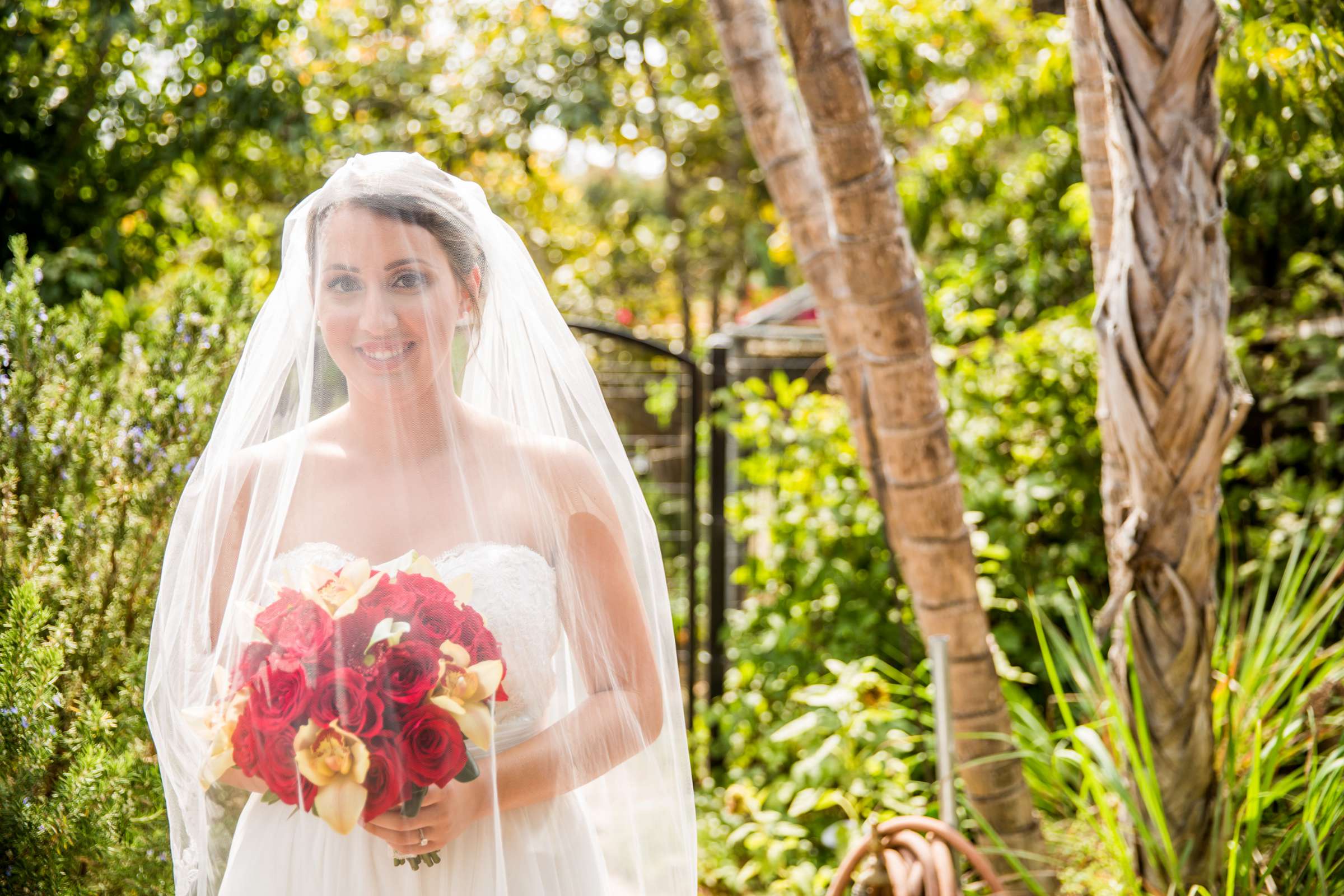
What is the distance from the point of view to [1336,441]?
178 inches

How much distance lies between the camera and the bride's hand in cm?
148

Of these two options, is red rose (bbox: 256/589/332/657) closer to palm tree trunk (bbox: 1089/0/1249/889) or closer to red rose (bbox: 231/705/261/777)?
red rose (bbox: 231/705/261/777)

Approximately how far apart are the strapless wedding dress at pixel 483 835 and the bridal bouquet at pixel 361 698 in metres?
0.16

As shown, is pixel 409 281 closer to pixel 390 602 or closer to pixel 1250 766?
pixel 390 602

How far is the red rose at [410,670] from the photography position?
1.44 metres

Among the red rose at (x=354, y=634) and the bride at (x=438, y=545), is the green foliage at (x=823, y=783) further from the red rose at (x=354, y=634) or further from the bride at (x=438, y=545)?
the red rose at (x=354, y=634)

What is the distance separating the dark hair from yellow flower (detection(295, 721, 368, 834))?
79 centimetres

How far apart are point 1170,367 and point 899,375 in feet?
2.11

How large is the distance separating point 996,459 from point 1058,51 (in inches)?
78.7

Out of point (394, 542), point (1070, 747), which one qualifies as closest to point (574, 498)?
point (394, 542)

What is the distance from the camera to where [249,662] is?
1.52 meters

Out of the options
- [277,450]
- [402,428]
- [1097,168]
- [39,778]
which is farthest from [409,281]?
[1097,168]

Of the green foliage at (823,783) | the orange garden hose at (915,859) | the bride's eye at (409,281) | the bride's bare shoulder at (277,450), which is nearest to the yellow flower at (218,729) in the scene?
the bride's bare shoulder at (277,450)

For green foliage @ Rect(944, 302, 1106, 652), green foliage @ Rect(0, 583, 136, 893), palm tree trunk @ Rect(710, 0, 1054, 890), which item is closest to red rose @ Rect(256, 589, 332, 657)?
green foliage @ Rect(0, 583, 136, 893)
